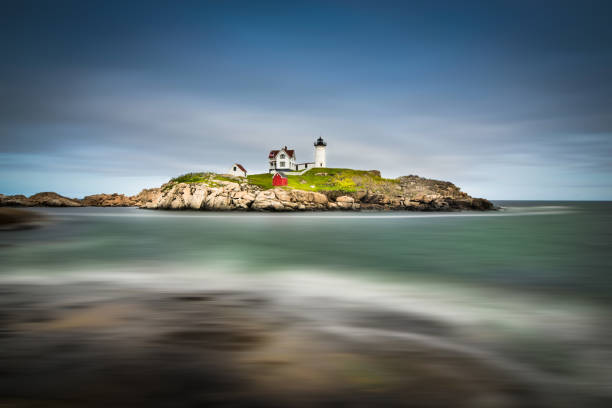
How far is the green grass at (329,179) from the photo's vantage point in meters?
64.0

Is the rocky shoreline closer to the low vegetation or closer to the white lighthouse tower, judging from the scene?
the low vegetation

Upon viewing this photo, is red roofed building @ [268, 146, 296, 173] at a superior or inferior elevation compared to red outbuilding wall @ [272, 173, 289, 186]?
superior

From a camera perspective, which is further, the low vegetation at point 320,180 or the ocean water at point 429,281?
the low vegetation at point 320,180

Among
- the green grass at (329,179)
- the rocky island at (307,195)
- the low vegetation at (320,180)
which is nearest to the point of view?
the rocky island at (307,195)

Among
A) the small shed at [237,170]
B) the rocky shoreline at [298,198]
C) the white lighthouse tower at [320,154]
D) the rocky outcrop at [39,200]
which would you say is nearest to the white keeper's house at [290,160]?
the white lighthouse tower at [320,154]

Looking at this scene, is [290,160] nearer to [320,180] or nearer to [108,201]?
[320,180]

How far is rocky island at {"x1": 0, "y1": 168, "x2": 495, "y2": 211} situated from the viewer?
5159cm

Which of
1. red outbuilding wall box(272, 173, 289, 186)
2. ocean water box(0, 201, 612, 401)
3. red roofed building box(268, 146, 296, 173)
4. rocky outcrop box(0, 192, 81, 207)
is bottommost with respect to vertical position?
ocean water box(0, 201, 612, 401)

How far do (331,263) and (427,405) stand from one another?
24.1 feet

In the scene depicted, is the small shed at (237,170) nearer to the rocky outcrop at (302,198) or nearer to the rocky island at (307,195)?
the rocky island at (307,195)

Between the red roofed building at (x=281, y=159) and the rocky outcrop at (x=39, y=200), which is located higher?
the red roofed building at (x=281, y=159)

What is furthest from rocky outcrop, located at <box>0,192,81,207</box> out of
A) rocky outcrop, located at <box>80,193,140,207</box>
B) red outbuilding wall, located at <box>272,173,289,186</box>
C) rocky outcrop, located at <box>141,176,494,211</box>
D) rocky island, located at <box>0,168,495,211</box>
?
red outbuilding wall, located at <box>272,173,289,186</box>

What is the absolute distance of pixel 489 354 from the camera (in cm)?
346

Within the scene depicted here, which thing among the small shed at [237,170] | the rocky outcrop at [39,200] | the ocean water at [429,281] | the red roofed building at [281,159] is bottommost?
the ocean water at [429,281]
